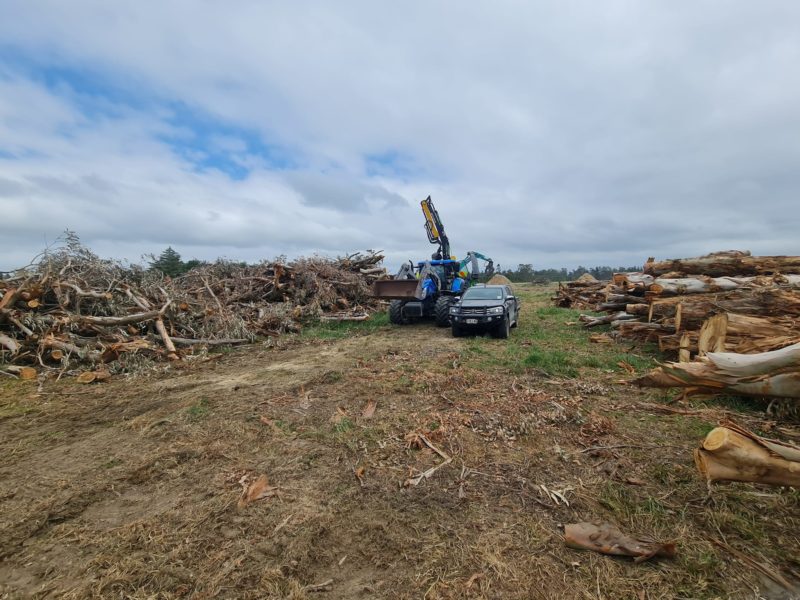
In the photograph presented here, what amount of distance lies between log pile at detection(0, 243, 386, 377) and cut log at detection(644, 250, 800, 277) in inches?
453

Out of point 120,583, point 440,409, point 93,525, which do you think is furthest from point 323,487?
point 440,409

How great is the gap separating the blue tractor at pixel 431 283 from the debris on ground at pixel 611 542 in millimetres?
9925

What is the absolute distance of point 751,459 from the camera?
287cm

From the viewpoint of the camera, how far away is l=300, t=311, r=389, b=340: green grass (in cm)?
1238

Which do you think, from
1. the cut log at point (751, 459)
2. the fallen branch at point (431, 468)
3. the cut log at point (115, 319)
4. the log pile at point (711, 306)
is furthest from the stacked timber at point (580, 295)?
the cut log at point (115, 319)

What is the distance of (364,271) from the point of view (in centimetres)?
1864

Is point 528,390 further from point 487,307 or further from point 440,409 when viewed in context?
point 487,307

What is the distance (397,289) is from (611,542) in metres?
10.6

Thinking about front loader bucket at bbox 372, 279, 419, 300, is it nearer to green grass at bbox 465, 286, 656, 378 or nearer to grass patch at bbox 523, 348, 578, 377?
green grass at bbox 465, 286, 656, 378

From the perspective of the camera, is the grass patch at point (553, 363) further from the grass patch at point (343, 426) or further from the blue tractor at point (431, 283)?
the blue tractor at point (431, 283)

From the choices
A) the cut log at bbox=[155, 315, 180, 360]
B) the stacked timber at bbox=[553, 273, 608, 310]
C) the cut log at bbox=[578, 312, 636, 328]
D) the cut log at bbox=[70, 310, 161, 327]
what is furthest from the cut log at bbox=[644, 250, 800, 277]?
the cut log at bbox=[70, 310, 161, 327]

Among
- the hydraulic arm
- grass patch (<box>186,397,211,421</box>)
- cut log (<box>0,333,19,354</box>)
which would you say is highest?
the hydraulic arm

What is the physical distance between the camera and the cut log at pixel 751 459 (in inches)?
112

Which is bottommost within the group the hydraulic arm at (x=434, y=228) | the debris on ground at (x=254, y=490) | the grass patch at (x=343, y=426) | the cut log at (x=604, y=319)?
the debris on ground at (x=254, y=490)
